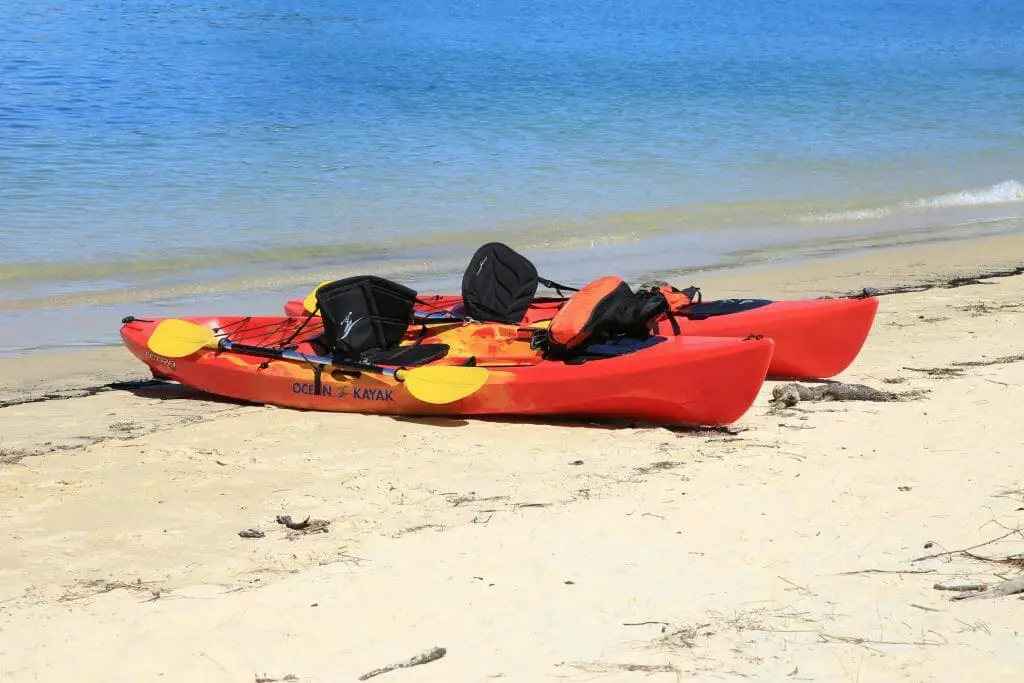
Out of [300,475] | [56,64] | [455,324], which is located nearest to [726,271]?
[455,324]

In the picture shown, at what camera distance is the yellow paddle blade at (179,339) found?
7.12 metres

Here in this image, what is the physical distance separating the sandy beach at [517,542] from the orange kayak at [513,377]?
13 centimetres

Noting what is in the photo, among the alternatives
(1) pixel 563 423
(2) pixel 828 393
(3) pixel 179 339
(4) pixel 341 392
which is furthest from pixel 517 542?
(3) pixel 179 339

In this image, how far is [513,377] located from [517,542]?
2.02 metres

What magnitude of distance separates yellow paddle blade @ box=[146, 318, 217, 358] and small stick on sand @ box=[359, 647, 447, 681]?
4.01 metres

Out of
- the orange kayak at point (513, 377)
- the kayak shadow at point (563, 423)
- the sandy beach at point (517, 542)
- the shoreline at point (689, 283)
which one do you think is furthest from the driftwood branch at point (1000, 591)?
the shoreline at point (689, 283)

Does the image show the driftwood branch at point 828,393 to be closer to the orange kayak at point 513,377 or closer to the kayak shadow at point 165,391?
the orange kayak at point 513,377

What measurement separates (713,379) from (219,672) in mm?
3113

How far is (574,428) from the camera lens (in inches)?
247

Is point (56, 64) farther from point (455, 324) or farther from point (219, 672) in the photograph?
point (219, 672)

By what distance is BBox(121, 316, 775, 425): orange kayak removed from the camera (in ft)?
19.5

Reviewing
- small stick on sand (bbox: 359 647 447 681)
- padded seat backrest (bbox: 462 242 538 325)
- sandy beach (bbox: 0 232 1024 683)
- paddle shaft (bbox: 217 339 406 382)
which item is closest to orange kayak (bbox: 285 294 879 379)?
sandy beach (bbox: 0 232 1024 683)

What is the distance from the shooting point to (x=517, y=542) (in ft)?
14.5

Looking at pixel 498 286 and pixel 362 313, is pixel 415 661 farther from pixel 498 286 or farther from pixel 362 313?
pixel 498 286
